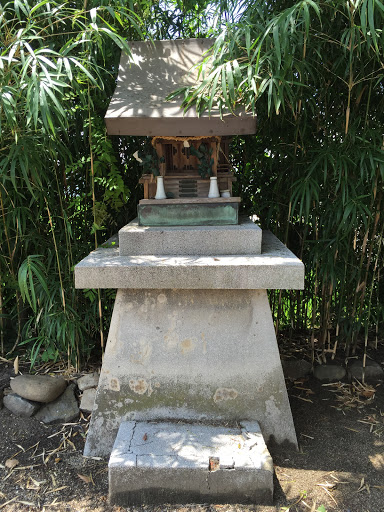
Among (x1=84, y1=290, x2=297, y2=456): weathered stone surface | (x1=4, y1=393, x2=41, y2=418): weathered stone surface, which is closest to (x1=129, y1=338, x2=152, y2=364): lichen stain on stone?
(x1=84, y1=290, x2=297, y2=456): weathered stone surface

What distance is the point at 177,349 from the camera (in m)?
2.59

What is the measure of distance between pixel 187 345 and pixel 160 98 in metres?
1.44

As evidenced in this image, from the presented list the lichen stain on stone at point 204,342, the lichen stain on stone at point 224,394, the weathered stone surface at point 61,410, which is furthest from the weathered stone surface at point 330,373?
the weathered stone surface at point 61,410

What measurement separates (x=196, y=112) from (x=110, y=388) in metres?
1.67

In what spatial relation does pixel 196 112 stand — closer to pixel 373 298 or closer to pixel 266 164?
pixel 266 164

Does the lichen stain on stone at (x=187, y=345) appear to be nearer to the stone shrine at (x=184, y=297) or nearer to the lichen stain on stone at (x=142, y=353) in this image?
the stone shrine at (x=184, y=297)

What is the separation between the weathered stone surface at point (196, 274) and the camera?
7.67 feet

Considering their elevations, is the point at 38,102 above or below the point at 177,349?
above

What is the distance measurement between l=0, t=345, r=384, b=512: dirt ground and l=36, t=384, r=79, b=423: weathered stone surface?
58mm

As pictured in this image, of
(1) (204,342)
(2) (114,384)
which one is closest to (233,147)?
(1) (204,342)

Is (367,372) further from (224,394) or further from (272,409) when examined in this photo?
(224,394)

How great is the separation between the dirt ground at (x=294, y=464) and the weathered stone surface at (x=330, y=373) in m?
0.17

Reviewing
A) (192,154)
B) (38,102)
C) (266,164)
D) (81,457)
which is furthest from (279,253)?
(81,457)

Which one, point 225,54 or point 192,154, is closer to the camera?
point 225,54
